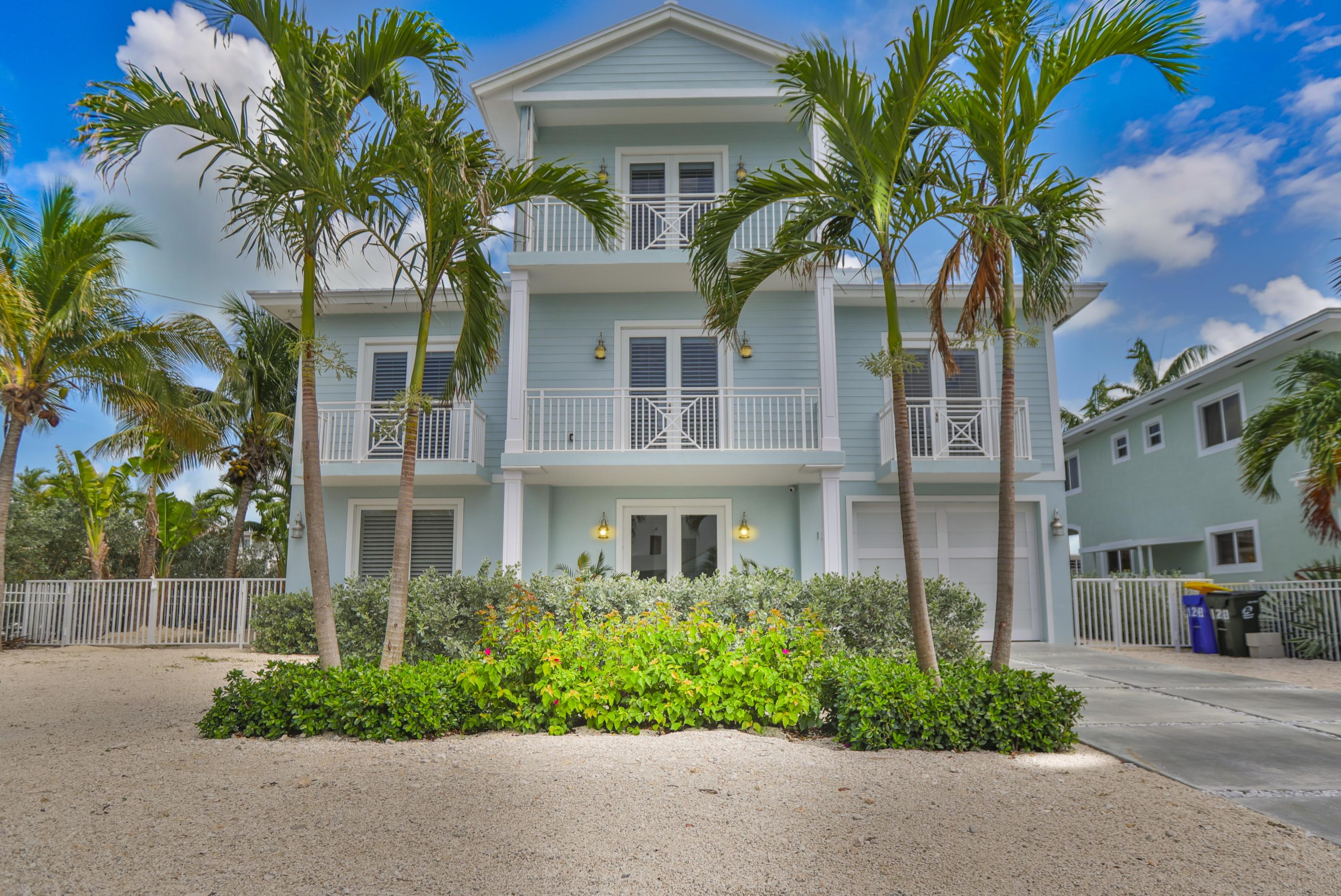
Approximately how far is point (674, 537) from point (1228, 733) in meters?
7.58

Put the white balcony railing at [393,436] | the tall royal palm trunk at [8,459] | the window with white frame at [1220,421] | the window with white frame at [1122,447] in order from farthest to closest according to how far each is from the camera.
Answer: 1. the window with white frame at [1122,447]
2. the window with white frame at [1220,421]
3. the white balcony railing at [393,436]
4. the tall royal palm trunk at [8,459]

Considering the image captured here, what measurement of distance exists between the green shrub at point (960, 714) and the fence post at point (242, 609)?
11.4 metres

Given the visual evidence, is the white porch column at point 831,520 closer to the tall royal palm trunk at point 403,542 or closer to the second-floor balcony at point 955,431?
the second-floor balcony at point 955,431

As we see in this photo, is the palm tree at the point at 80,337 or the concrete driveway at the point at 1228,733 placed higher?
the palm tree at the point at 80,337

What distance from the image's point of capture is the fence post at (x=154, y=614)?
13.2 metres

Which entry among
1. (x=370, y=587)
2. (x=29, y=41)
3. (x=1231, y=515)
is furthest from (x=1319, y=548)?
(x=29, y=41)

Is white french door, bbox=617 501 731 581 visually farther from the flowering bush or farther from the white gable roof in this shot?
the white gable roof

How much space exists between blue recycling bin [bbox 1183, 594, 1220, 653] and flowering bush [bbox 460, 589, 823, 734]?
28.9ft

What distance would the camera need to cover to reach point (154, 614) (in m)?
13.2

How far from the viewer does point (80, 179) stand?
12.6m

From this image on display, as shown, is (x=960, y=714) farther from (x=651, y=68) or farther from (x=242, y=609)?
(x=242, y=609)

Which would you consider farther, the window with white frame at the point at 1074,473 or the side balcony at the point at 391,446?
the window with white frame at the point at 1074,473

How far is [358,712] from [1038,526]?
10.9m

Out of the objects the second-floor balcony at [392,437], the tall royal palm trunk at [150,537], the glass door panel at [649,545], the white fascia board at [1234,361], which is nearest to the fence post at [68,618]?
the tall royal palm trunk at [150,537]
